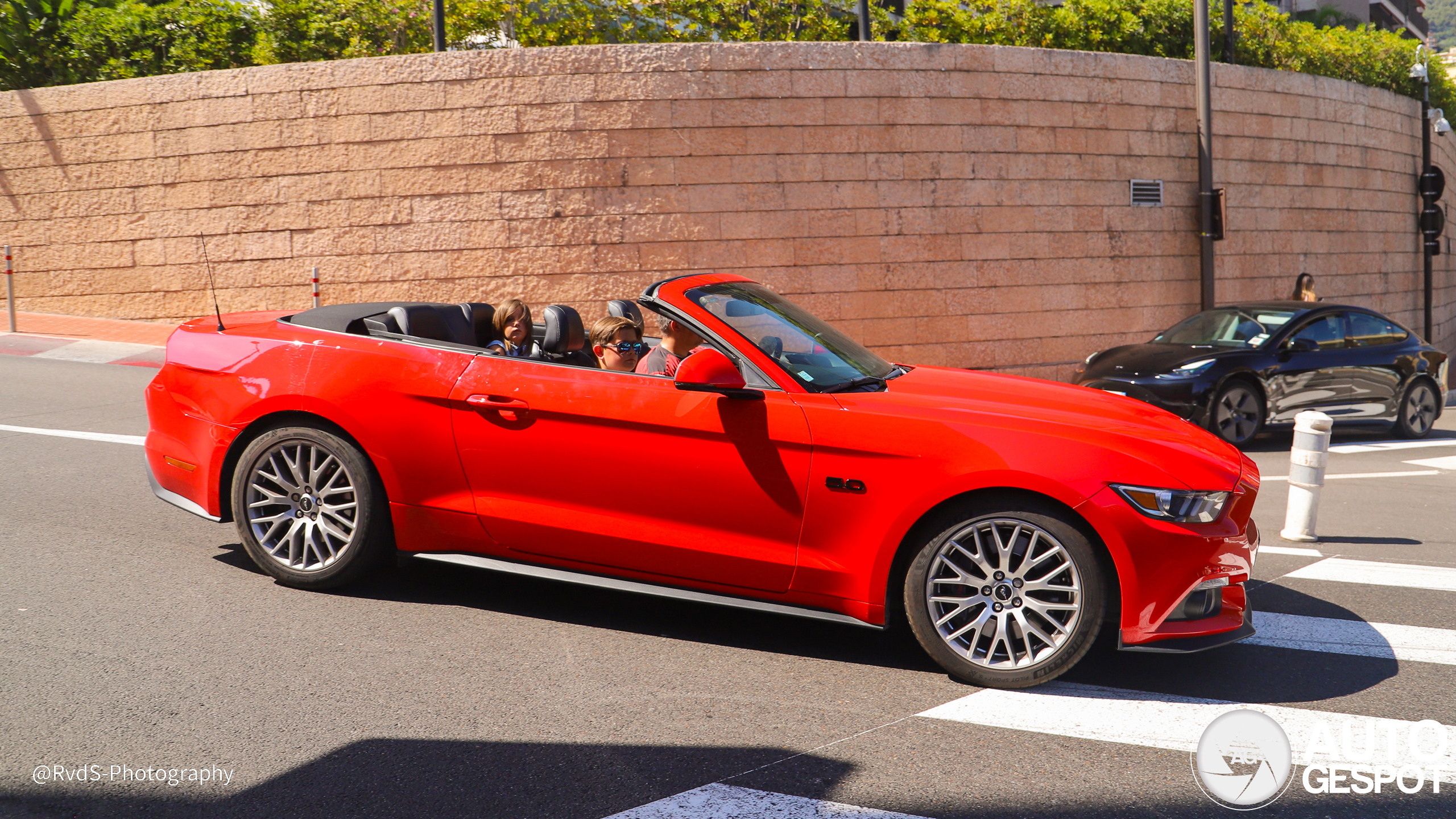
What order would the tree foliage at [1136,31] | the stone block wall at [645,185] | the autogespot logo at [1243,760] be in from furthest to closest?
the tree foliage at [1136,31] → the stone block wall at [645,185] → the autogespot logo at [1243,760]

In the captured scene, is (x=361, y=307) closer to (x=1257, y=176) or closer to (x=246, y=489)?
(x=246, y=489)

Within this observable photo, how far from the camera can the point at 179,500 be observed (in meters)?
5.25

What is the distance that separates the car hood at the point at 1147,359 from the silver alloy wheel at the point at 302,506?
8448 mm

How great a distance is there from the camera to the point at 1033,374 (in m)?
15.6

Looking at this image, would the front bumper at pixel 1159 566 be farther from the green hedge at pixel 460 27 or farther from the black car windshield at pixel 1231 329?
the green hedge at pixel 460 27

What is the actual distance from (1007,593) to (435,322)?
316cm

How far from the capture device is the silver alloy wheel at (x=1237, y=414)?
10.6 metres

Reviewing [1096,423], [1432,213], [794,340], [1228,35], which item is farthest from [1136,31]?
[1096,423]

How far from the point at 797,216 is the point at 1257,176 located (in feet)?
27.0

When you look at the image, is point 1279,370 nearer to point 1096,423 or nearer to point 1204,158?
point 1204,158

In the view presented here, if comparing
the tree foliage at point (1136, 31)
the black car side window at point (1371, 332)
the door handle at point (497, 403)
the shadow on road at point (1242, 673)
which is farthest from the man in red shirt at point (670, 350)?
the tree foliage at point (1136, 31)

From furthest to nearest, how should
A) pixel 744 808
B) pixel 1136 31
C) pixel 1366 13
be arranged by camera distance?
pixel 1366 13
pixel 1136 31
pixel 744 808

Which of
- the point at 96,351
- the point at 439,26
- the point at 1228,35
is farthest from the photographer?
the point at 1228,35

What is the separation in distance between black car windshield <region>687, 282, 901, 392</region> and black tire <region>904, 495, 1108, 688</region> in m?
0.80
